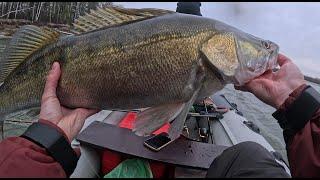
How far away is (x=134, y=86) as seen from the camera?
7.20ft

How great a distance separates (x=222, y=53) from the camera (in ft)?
7.49

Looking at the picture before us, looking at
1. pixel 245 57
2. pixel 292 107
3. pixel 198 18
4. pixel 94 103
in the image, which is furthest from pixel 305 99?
pixel 94 103

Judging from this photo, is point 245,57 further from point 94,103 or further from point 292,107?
point 94,103

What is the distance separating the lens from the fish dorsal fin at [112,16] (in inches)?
89.4

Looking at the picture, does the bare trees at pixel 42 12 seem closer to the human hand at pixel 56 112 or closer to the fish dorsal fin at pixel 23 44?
the fish dorsal fin at pixel 23 44

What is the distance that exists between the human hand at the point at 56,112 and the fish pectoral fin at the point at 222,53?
2.73 ft

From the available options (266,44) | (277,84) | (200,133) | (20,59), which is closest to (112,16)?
(20,59)

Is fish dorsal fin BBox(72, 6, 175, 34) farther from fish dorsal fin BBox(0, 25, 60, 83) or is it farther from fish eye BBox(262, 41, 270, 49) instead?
fish eye BBox(262, 41, 270, 49)

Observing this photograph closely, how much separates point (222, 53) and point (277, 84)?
0.40m

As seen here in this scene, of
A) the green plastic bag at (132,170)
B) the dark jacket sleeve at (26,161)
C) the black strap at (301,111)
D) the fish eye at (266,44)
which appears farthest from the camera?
the green plastic bag at (132,170)

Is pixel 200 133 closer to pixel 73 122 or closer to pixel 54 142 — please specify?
pixel 73 122

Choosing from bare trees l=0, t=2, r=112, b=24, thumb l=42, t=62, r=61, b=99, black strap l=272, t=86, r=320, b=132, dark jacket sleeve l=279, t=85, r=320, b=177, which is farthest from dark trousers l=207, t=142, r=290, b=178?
bare trees l=0, t=2, r=112, b=24

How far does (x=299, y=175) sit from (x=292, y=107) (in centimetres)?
39

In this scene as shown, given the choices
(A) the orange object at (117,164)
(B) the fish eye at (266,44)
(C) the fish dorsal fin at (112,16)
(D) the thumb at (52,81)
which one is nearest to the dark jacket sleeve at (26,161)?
(D) the thumb at (52,81)
